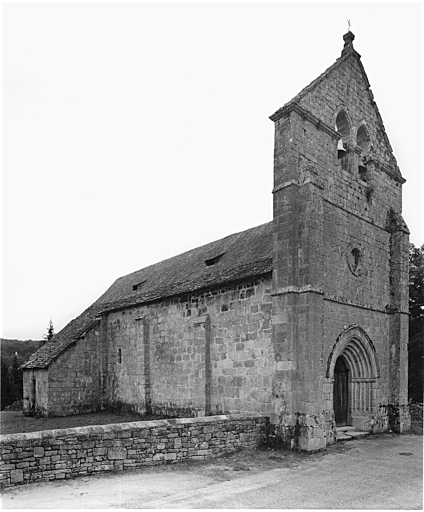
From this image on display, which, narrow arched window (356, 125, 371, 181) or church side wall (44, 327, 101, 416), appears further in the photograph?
church side wall (44, 327, 101, 416)

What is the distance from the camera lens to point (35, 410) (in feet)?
71.1

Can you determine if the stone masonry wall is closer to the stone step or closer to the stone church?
the stone church

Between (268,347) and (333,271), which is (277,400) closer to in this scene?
(268,347)

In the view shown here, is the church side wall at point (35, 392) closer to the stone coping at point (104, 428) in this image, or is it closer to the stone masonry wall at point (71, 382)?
→ the stone masonry wall at point (71, 382)

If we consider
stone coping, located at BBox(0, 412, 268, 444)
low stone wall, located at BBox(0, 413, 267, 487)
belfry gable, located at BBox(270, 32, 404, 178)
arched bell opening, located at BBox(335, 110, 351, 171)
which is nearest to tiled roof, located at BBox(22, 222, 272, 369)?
arched bell opening, located at BBox(335, 110, 351, 171)

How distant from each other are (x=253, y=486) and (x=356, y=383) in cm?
748

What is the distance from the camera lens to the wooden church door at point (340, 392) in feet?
49.3

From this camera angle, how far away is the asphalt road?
765 cm

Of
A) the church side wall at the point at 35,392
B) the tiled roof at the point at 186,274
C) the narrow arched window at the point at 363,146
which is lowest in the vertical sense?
the church side wall at the point at 35,392

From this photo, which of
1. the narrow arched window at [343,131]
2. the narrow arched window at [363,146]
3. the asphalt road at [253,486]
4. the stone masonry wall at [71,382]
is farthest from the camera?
the stone masonry wall at [71,382]

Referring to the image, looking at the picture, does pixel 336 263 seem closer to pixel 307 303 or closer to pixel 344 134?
pixel 307 303

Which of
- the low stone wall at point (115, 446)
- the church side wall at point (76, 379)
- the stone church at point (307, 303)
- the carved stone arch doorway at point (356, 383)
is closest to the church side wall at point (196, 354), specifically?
the stone church at point (307, 303)

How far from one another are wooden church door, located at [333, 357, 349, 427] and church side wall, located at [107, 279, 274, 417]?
2.95 meters

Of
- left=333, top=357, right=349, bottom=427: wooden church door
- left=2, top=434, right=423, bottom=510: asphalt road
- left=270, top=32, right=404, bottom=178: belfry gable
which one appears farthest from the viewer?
left=333, top=357, right=349, bottom=427: wooden church door
